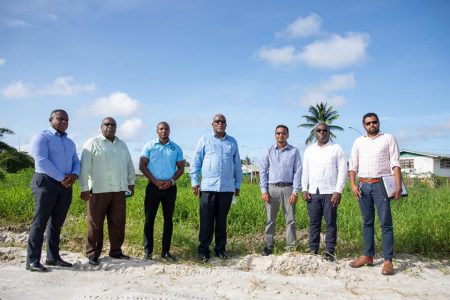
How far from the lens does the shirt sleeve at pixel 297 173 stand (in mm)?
5372

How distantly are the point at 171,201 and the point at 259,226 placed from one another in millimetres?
2242

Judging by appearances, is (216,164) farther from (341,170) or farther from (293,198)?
(341,170)

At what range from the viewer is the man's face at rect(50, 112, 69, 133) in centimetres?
484

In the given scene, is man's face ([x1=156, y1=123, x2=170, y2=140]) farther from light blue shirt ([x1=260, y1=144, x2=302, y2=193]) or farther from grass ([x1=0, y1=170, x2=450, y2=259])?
grass ([x1=0, y1=170, x2=450, y2=259])

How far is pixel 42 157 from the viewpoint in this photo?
15.2ft

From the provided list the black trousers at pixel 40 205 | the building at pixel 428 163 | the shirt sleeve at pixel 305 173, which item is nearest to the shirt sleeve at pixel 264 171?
the shirt sleeve at pixel 305 173

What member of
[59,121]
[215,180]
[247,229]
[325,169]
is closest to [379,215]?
[325,169]

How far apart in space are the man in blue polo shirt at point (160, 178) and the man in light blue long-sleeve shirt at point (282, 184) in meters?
1.29

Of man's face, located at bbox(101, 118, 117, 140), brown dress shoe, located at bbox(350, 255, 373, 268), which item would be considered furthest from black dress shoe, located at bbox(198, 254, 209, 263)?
man's face, located at bbox(101, 118, 117, 140)

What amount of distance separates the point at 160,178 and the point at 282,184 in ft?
5.48

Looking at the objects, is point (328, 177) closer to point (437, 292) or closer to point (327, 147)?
point (327, 147)

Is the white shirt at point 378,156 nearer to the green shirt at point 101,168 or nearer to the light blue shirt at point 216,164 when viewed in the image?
the light blue shirt at point 216,164

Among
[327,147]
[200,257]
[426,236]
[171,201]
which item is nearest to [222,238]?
[200,257]

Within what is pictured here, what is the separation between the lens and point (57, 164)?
15.7 ft
